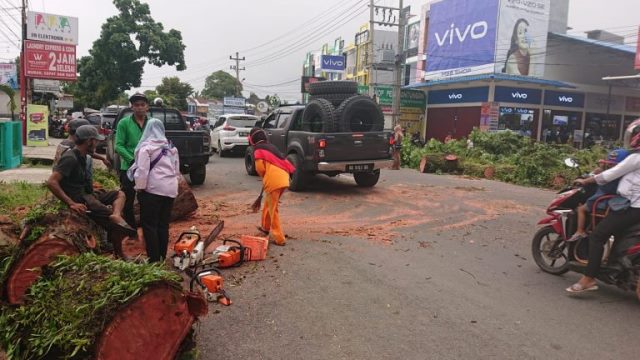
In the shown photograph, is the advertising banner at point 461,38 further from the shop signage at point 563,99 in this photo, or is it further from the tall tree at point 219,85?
the tall tree at point 219,85

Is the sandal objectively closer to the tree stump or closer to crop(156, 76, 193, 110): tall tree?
the tree stump

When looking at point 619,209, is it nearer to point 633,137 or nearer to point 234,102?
point 633,137

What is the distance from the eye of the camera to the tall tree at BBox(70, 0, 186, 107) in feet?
104

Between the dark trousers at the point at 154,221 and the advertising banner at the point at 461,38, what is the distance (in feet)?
83.7

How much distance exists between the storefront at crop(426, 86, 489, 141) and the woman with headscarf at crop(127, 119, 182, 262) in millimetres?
24521

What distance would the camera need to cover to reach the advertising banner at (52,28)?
23.1m

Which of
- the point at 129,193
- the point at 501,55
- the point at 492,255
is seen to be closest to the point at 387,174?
the point at 492,255

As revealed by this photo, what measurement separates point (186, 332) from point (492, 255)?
4368 millimetres

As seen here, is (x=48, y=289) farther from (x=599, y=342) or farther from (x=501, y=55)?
(x=501, y=55)

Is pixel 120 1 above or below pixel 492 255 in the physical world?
above

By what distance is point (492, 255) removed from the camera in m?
6.28

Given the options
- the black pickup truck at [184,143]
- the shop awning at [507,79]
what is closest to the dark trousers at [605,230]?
the black pickup truck at [184,143]

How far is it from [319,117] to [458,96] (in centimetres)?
2002

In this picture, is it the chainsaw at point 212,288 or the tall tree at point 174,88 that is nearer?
the chainsaw at point 212,288
